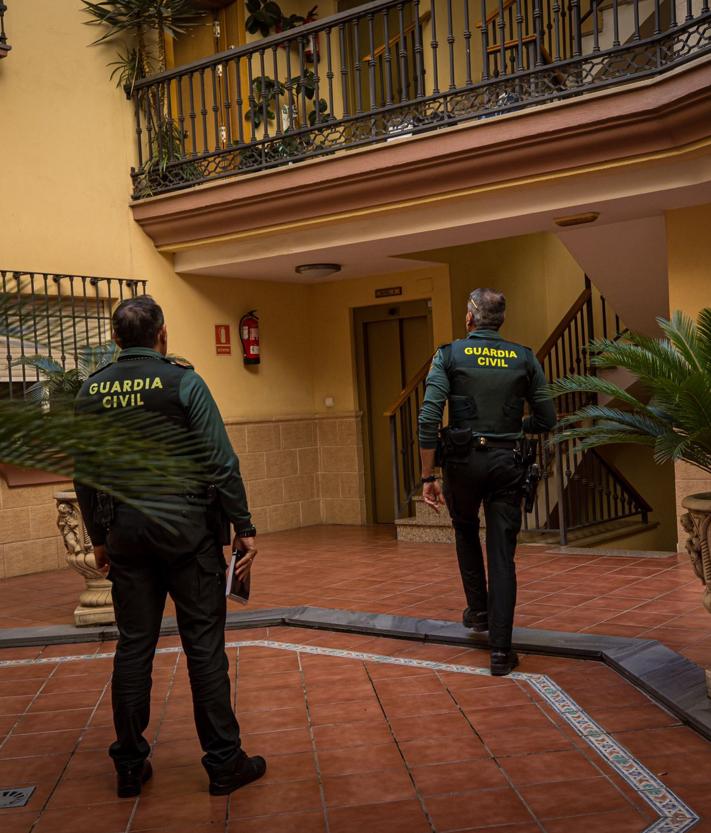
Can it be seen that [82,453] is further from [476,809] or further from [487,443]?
[487,443]

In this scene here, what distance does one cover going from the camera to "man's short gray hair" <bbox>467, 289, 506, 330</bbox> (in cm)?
499

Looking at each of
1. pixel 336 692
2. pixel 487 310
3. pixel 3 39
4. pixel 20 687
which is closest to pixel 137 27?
pixel 3 39

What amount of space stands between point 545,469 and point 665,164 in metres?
2.79

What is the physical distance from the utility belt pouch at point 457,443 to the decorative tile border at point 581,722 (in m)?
1.06

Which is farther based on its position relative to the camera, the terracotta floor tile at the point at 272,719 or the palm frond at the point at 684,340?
the terracotta floor tile at the point at 272,719

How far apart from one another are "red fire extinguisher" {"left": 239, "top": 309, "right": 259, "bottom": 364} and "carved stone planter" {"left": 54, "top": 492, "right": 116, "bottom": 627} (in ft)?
15.5

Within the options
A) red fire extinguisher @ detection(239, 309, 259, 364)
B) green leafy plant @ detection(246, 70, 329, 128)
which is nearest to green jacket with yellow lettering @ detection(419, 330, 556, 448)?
green leafy plant @ detection(246, 70, 329, 128)

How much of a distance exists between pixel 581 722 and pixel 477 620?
3.96 feet

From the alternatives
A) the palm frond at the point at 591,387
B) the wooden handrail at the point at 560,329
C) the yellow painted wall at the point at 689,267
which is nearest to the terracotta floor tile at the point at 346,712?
the palm frond at the point at 591,387

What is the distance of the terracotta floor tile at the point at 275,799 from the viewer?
11.2ft

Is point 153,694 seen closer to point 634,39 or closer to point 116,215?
point 634,39

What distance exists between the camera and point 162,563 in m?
3.59

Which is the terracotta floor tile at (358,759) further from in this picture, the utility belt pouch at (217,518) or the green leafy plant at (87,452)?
the green leafy plant at (87,452)

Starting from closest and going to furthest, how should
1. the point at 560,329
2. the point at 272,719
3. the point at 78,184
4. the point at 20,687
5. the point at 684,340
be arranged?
the point at 684,340
the point at 272,719
the point at 20,687
the point at 78,184
the point at 560,329
